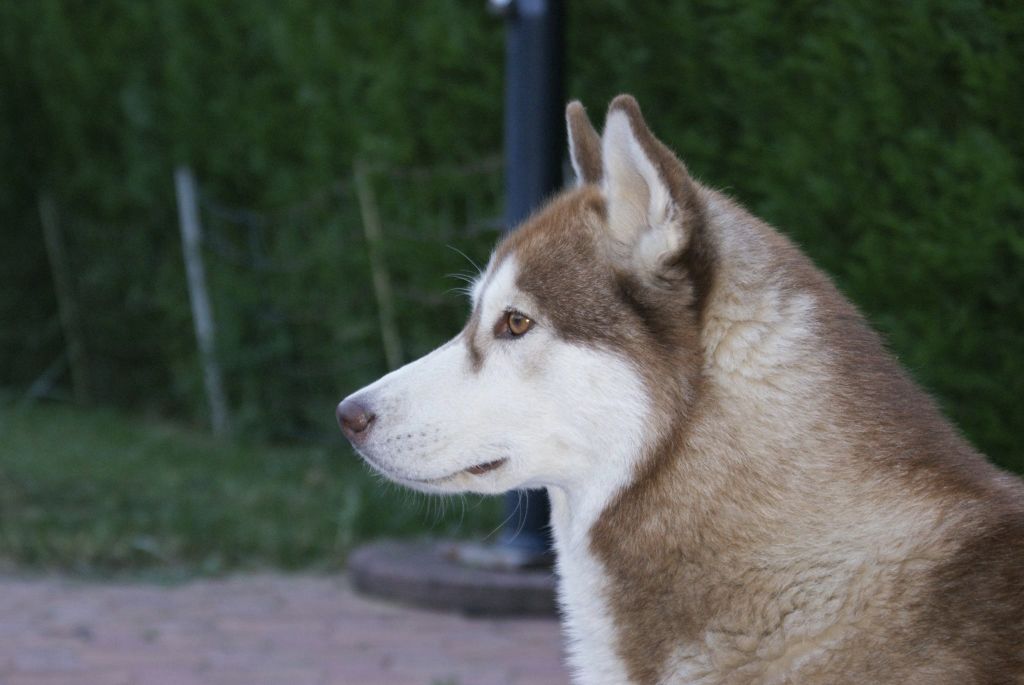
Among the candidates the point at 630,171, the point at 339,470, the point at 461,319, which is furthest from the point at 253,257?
the point at 630,171

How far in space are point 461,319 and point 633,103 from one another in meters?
4.39

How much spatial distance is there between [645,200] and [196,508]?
14.3 ft

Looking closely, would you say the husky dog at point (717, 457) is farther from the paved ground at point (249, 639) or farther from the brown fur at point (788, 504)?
the paved ground at point (249, 639)

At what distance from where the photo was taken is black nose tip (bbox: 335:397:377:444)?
9.61 ft

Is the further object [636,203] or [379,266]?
[379,266]

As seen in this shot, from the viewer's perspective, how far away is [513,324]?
285 centimetres

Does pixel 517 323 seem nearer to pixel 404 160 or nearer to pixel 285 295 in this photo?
pixel 404 160

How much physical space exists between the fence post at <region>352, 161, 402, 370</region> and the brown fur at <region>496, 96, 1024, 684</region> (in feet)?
15.5

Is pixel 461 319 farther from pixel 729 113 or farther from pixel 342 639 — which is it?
pixel 342 639

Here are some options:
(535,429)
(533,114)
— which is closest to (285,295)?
(533,114)

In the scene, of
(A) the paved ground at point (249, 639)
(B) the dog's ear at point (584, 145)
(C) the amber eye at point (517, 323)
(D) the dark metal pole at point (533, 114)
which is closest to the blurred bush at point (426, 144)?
(D) the dark metal pole at point (533, 114)

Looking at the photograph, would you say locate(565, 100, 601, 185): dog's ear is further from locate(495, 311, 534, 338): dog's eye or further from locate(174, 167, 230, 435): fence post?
locate(174, 167, 230, 435): fence post

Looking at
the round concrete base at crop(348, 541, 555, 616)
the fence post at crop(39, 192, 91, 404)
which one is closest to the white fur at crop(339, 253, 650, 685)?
the round concrete base at crop(348, 541, 555, 616)

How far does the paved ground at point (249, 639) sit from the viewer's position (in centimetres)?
419
